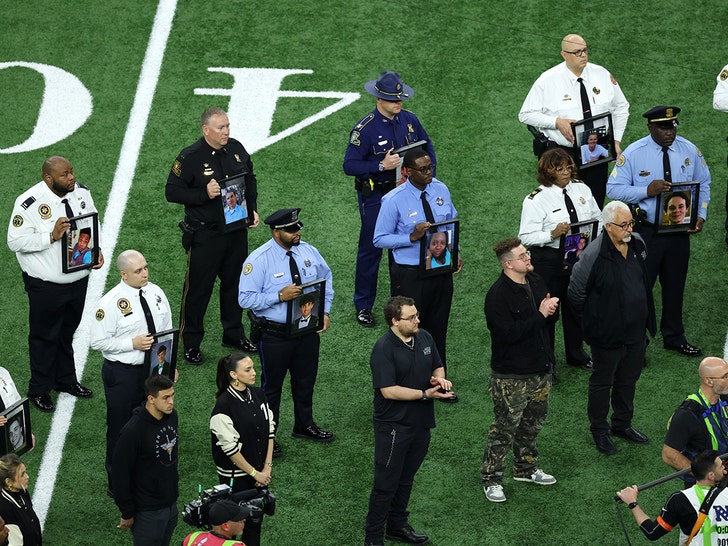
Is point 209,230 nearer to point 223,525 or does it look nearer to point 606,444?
point 606,444

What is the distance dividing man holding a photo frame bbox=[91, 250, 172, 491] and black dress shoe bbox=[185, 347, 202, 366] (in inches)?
63.8

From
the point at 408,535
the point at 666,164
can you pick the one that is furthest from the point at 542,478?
the point at 666,164

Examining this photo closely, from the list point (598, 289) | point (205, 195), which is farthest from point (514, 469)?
point (205, 195)

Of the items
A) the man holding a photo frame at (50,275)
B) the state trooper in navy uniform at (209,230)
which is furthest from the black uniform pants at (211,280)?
the man holding a photo frame at (50,275)

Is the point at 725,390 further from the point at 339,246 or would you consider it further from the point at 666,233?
the point at 339,246

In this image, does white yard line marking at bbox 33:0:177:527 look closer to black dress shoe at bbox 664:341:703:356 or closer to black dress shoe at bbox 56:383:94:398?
black dress shoe at bbox 56:383:94:398

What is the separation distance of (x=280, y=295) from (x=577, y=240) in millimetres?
2342

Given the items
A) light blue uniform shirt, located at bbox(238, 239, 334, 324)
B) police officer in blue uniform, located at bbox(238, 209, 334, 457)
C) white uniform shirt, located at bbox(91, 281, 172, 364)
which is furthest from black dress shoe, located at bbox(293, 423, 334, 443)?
white uniform shirt, located at bbox(91, 281, 172, 364)

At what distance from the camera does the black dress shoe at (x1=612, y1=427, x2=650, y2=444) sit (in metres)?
10.6

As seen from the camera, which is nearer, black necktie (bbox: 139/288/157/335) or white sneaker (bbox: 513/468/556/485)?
black necktie (bbox: 139/288/157/335)

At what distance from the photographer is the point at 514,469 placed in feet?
33.5

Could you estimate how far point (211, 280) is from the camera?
37.0ft

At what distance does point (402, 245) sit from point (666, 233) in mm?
2158

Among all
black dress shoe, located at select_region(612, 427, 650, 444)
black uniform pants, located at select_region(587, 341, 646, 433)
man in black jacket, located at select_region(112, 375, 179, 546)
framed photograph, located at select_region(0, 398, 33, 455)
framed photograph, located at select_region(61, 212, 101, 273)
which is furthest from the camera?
black dress shoe, located at select_region(612, 427, 650, 444)
